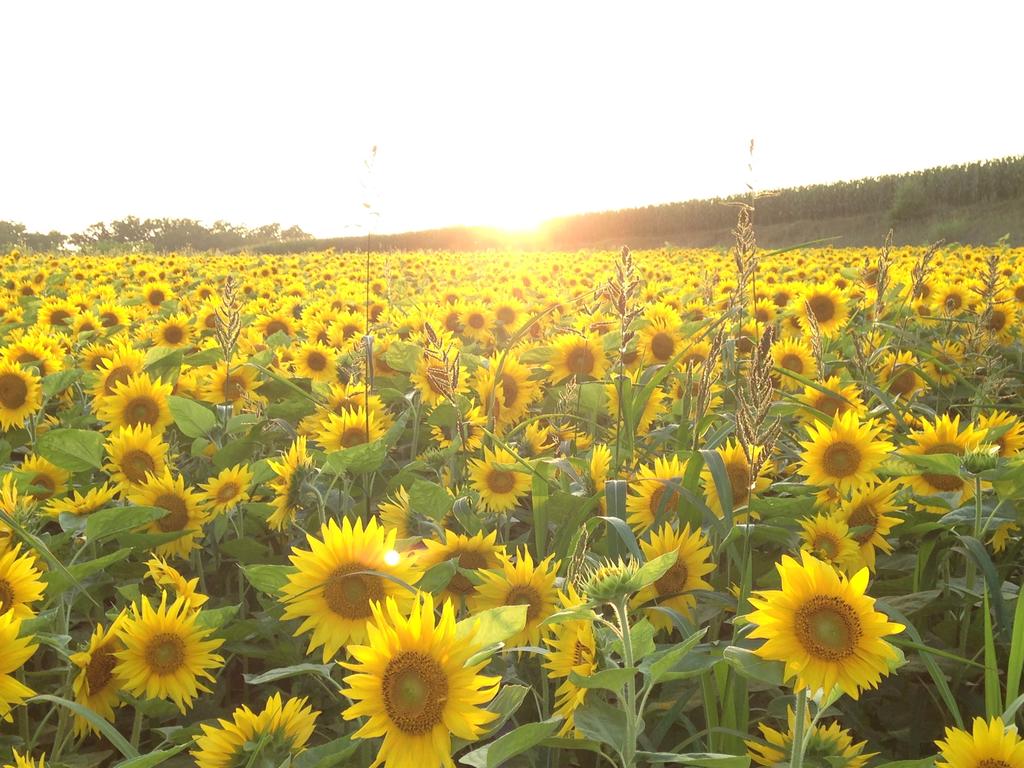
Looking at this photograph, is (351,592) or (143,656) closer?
(351,592)

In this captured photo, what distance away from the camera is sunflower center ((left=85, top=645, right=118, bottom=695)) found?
5.55 ft

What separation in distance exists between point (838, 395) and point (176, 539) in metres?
2.18

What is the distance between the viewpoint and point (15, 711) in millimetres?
1947

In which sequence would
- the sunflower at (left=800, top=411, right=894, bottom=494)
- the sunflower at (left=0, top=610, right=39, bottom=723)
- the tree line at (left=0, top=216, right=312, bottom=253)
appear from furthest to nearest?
the tree line at (left=0, top=216, right=312, bottom=253)
the sunflower at (left=800, top=411, right=894, bottom=494)
the sunflower at (left=0, top=610, right=39, bottom=723)

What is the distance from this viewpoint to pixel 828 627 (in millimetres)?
1236

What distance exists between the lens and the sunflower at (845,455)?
7.27ft

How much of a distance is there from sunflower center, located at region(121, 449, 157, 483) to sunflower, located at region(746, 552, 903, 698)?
2.15m

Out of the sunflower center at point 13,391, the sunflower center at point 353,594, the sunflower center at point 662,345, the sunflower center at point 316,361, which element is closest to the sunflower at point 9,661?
the sunflower center at point 353,594

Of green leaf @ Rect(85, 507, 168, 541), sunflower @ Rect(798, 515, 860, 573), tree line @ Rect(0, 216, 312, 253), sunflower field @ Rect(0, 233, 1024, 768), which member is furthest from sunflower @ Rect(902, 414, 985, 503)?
tree line @ Rect(0, 216, 312, 253)

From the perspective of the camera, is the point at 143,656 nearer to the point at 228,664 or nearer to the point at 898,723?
the point at 228,664

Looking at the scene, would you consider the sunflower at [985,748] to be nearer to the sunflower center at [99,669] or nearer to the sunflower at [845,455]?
the sunflower at [845,455]

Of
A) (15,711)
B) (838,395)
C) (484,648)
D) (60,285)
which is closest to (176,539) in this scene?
(15,711)

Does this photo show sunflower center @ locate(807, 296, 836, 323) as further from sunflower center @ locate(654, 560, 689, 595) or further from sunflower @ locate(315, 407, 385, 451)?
sunflower center @ locate(654, 560, 689, 595)

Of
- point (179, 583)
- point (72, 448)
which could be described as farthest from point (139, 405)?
point (179, 583)
